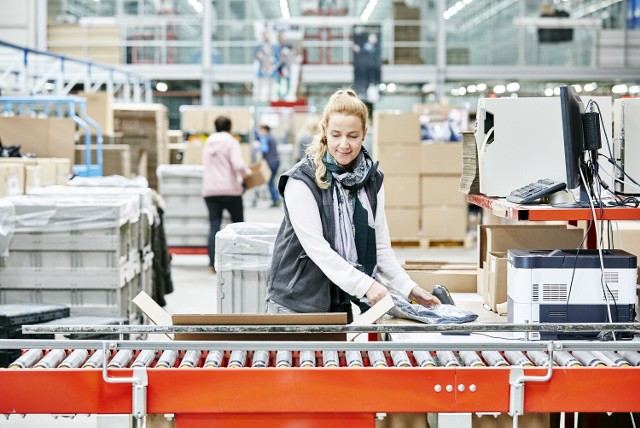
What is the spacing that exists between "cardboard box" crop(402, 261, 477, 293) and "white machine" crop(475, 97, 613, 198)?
0.60 meters

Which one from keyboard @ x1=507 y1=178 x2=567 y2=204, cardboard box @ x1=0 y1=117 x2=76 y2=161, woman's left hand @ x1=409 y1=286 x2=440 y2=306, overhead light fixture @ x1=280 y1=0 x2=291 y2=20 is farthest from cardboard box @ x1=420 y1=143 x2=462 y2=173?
overhead light fixture @ x1=280 y1=0 x2=291 y2=20

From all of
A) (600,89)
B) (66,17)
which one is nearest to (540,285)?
(66,17)

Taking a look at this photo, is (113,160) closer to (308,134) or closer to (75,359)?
(75,359)

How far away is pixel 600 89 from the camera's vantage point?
27.8 metres

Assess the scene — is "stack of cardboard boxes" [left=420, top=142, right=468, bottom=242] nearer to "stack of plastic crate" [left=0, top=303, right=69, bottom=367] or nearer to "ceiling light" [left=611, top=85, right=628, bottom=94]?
"stack of plastic crate" [left=0, top=303, right=69, bottom=367]

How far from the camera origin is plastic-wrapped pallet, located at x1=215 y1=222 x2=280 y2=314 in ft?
17.8

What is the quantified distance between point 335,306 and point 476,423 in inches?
31.1

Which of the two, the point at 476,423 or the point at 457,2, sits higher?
the point at 457,2

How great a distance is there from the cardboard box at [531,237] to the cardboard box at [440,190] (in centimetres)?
849

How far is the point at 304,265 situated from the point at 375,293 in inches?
12.7

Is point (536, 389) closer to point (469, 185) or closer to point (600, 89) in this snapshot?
point (469, 185)

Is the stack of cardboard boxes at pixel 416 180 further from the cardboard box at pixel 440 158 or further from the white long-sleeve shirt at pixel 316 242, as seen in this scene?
the white long-sleeve shirt at pixel 316 242

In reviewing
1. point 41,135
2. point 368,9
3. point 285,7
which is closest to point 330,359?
point 41,135

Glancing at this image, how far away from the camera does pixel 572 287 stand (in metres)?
3.11
